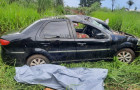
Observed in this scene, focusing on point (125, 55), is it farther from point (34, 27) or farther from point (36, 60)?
point (34, 27)

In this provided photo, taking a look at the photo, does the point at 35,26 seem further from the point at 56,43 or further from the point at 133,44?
the point at 133,44

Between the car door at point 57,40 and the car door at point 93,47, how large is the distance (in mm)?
177

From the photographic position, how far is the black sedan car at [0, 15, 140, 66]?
139 inches

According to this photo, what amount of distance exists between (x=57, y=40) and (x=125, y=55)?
2.11 meters

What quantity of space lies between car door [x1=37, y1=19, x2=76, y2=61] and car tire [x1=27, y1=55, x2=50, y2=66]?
159 millimetres

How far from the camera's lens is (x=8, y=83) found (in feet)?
10.5

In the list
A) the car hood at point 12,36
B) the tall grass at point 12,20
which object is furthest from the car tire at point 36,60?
the tall grass at point 12,20

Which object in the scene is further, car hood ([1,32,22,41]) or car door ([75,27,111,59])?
car door ([75,27,111,59])

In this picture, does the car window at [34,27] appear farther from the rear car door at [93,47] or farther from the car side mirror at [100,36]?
the car side mirror at [100,36]

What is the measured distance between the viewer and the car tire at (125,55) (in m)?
4.14

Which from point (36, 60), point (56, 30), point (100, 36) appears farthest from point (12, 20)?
point (100, 36)

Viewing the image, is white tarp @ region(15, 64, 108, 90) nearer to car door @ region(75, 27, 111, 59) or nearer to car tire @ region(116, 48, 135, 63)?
car door @ region(75, 27, 111, 59)

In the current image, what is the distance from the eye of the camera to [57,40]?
11.9 ft

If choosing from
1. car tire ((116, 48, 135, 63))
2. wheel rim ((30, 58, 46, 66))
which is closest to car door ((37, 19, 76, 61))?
wheel rim ((30, 58, 46, 66))
